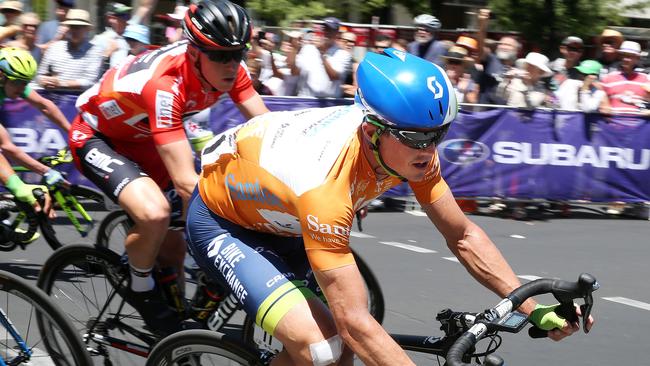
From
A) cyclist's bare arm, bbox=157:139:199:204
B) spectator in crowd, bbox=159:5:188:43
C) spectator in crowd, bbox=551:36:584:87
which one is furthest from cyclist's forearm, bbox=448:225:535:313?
spectator in crowd, bbox=551:36:584:87

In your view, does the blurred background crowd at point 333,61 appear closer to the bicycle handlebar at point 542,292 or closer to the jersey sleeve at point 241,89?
the jersey sleeve at point 241,89

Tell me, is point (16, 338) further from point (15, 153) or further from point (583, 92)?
point (583, 92)

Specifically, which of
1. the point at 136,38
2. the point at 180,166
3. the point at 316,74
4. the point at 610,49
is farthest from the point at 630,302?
the point at 610,49

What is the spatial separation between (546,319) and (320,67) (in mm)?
8151

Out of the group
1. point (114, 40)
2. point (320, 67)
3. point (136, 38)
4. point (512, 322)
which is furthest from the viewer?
point (320, 67)

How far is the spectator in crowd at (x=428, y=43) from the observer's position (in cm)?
1173

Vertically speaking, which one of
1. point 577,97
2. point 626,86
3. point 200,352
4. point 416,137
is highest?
point 416,137

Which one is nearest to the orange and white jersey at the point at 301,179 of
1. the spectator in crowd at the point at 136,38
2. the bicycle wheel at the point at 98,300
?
the bicycle wheel at the point at 98,300

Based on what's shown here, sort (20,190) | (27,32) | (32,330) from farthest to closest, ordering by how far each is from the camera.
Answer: (27,32), (20,190), (32,330)

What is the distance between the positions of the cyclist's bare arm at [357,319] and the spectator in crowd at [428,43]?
336 inches

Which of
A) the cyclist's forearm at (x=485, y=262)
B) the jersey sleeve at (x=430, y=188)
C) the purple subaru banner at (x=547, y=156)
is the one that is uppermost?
the jersey sleeve at (x=430, y=188)

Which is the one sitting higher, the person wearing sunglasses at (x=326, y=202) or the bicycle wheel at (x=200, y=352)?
the person wearing sunglasses at (x=326, y=202)

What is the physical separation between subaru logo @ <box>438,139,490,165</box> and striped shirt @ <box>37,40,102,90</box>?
157 inches

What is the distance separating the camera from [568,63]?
41.2 feet
